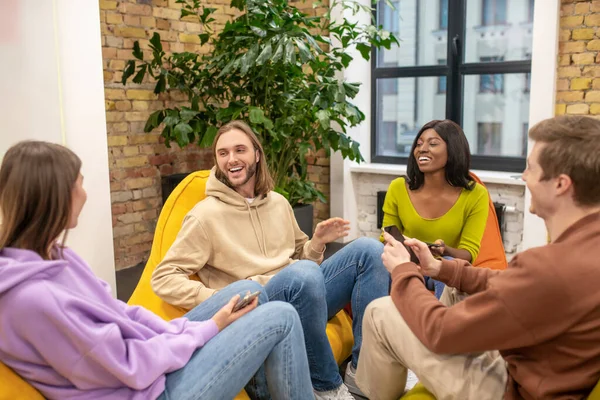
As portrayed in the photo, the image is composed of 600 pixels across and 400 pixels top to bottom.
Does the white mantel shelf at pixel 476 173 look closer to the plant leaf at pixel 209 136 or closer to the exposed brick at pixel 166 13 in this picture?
the plant leaf at pixel 209 136

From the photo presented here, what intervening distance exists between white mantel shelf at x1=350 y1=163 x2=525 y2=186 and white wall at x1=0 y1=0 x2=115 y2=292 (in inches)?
92.0

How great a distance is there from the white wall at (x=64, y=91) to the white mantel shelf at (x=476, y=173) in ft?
7.67

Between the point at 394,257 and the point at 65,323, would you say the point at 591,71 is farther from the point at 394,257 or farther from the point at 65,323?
the point at 65,323

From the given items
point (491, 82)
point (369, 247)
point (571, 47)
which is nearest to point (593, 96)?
point (571, 47)

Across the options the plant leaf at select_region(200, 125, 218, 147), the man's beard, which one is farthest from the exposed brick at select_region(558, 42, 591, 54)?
the man's beard

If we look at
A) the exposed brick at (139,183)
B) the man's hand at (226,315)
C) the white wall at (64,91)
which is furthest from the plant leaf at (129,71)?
the man's hand at (226,315)

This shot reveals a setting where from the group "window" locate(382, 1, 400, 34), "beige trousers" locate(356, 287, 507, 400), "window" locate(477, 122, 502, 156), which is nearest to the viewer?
"beige trousers" locate(356, 287, 507, 400)

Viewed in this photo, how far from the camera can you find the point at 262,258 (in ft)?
7.84

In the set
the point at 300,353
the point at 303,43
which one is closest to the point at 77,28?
the point at 303,43

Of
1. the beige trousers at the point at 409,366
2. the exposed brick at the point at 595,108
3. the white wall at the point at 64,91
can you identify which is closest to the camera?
the beige trousers at the point at 409,366

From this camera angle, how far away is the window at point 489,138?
182 inches

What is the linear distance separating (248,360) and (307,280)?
0.55 metres

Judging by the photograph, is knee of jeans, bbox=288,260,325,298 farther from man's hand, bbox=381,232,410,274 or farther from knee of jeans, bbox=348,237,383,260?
man's hand, bbox=381,232,410,274

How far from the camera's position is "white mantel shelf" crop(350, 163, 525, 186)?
4.23 metres
